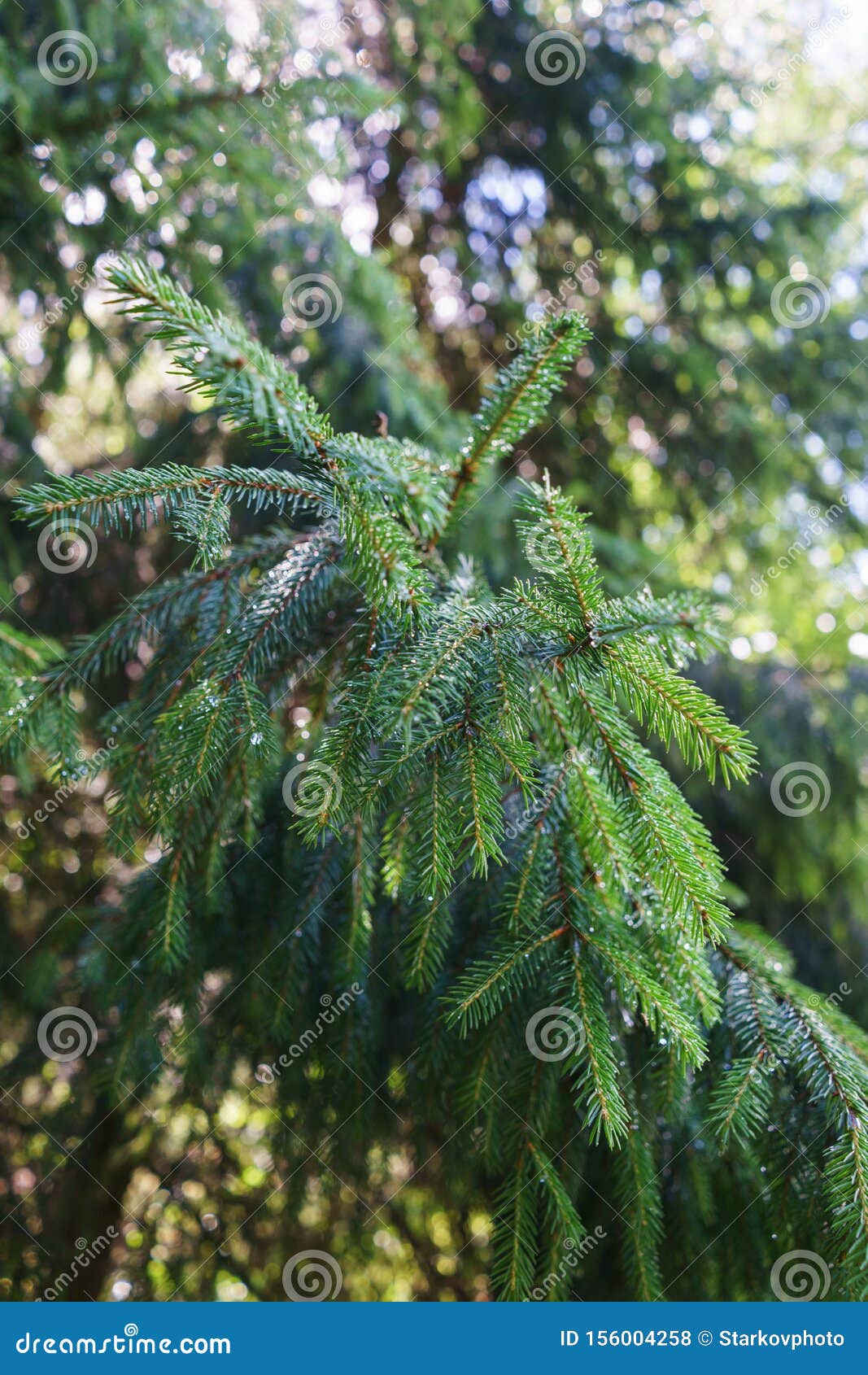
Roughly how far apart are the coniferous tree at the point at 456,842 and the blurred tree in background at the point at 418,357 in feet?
0.65

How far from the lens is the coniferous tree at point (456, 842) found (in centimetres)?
87

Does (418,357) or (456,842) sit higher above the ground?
(418,357)

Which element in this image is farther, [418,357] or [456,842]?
[418,357]

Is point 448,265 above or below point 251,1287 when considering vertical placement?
above

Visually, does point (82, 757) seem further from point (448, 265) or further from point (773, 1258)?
point (448, 265)

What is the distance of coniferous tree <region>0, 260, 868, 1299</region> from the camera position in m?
0.87

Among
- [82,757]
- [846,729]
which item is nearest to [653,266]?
[846,729]

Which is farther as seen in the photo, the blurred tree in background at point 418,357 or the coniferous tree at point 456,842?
the blurred tree in background at point 418,357

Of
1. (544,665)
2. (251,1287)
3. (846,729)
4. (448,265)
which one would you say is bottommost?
(251,1287)

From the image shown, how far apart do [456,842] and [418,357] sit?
2.06 meters

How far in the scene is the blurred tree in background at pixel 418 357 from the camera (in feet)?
6.88

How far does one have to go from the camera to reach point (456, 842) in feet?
3.02

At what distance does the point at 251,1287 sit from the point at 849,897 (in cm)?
228

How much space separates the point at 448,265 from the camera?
12.2 feet
